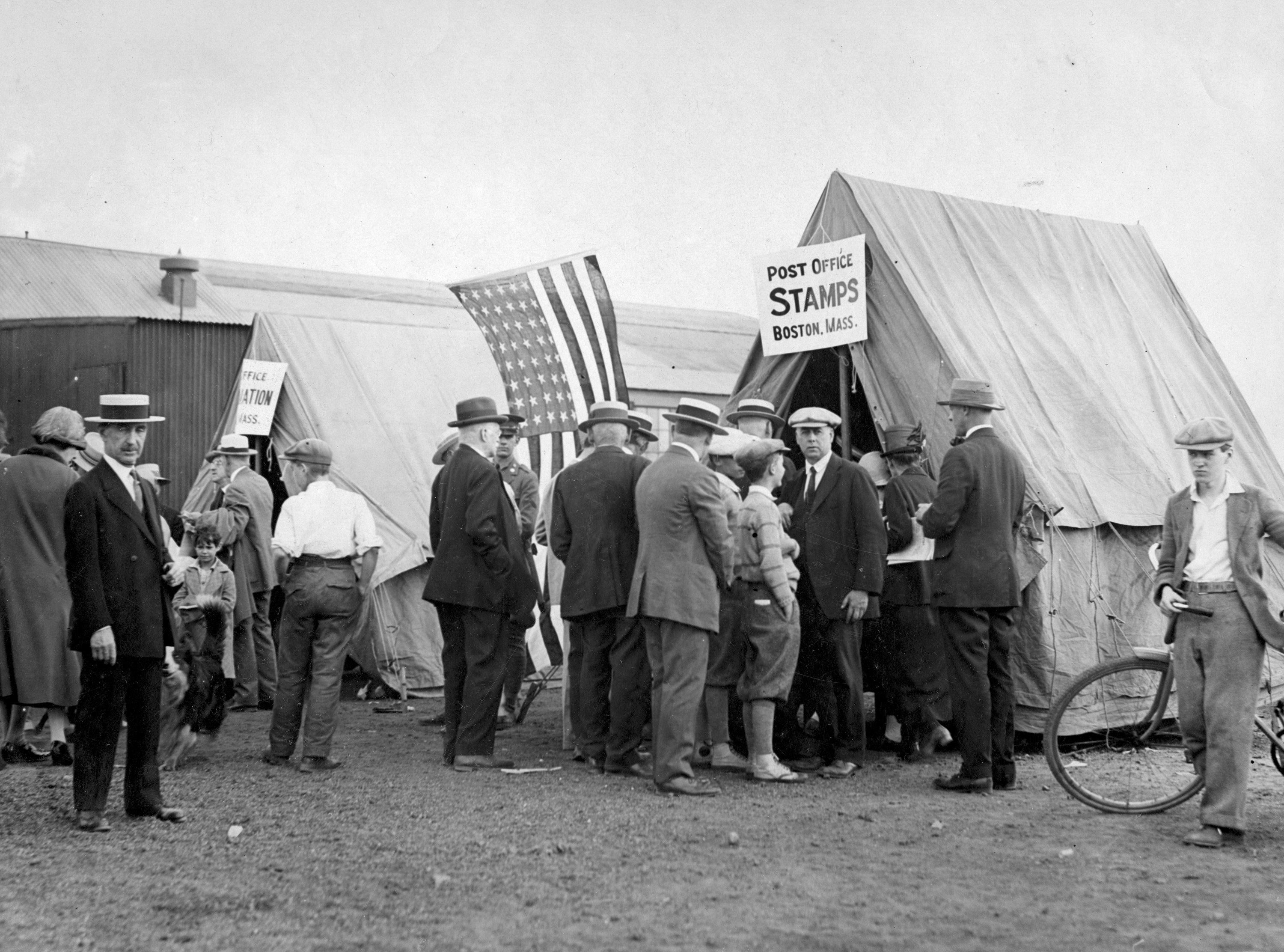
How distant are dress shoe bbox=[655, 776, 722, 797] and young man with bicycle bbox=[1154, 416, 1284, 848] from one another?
2257 millimetres

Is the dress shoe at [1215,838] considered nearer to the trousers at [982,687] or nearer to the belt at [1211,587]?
the belt at [1211,587]

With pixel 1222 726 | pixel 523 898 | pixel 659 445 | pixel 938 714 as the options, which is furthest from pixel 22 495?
pixel 659 445

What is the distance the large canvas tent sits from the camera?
842cm

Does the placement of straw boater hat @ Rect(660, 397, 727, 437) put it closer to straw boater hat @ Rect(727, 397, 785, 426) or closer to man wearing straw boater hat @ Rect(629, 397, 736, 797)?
man wearing straw boater hat @ Rect(629, 397, 736, 797)

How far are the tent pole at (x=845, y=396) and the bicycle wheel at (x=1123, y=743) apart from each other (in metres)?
3.45

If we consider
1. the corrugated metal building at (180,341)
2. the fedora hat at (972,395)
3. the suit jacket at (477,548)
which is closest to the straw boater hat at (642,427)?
the suit jacket at (477,548)

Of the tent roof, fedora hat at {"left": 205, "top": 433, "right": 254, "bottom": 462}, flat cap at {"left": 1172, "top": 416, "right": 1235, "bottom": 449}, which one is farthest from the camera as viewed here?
fedora hat at {"left": 205, "top": 433, "right": 254, "bottom": 462}

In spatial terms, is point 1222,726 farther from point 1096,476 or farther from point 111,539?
point 111,539

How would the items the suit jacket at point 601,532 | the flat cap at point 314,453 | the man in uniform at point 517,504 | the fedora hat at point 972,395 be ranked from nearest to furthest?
the fedora hat at point 972,395, the suit jacket at point 601,532, the flat cap at point 314,453, the man in uniform at point 517,504

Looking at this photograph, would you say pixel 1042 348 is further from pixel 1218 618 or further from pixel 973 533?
pixel 1218 618

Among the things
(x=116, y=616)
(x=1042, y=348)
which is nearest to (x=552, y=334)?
(x=1042, y=348)

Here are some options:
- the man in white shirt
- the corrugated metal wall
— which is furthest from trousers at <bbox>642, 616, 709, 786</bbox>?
the corrugated metal wall

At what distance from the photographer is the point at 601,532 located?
750 cm

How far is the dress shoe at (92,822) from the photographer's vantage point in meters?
5.77
